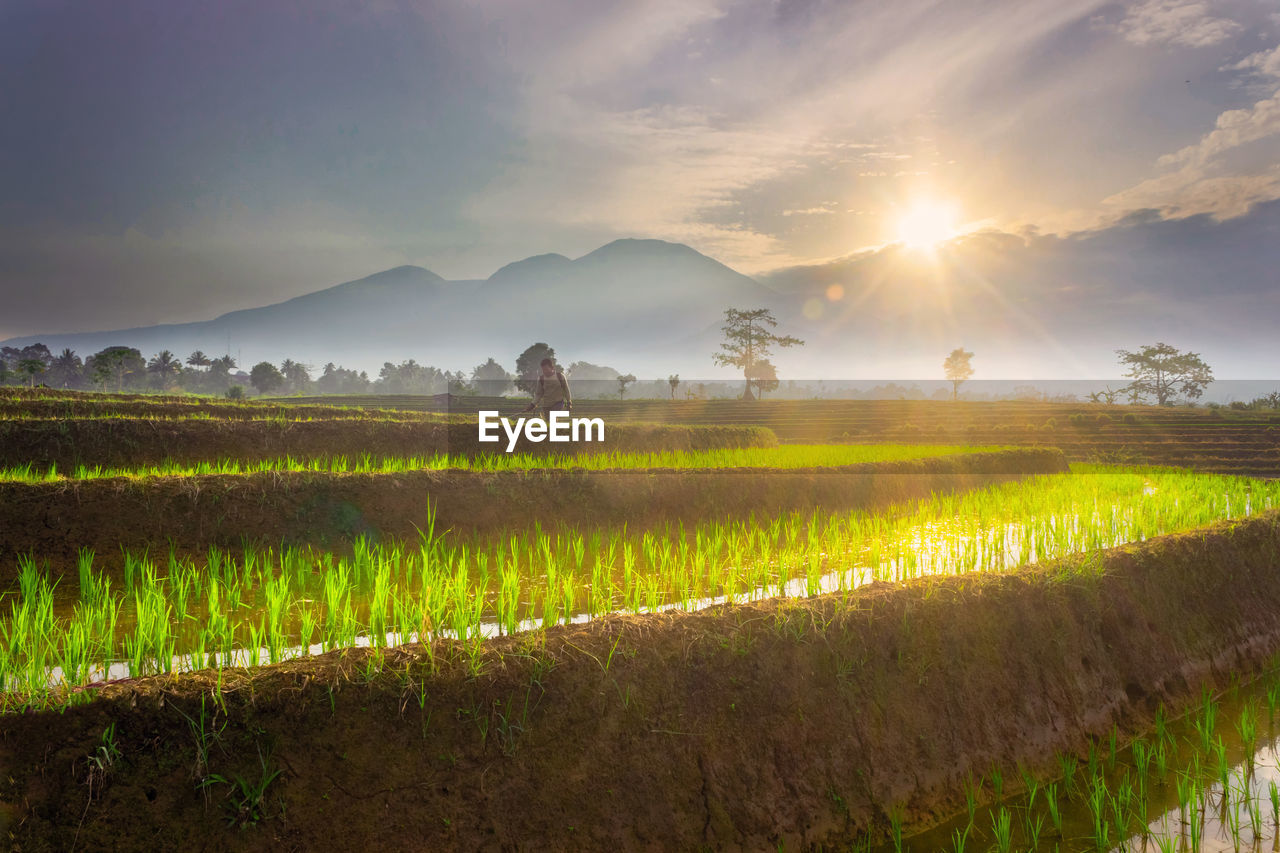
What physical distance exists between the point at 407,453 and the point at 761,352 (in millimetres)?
52311

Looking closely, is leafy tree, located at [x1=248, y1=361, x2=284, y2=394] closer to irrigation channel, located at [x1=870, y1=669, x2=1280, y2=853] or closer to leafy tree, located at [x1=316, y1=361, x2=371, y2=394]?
leafy tree, located at [x1=316, y1=361, x2=371, y2=394]

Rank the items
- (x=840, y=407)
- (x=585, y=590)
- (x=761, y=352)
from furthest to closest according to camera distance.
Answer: (x=761, y=352) → (x=840, y=407) → (x=585, y=590)

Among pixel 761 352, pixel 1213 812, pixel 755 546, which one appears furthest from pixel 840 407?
pixel 1213 812

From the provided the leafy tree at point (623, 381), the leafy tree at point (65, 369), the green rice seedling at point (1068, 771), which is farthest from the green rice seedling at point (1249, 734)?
the leafy tree at point (65, 369)

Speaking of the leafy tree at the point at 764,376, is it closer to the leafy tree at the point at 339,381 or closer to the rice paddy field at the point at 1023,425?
the rice paddy field at the point at 1023,425

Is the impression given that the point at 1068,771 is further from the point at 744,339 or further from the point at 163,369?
the point at 163,369

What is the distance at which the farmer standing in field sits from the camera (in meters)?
11.4

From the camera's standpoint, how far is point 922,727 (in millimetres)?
3342

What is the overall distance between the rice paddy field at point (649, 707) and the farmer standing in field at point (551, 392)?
243 inches

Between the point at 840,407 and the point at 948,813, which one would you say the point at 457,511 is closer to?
the point at 948,813

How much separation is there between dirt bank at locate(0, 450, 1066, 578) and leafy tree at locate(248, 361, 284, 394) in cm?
9896

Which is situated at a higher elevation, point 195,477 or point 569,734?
point 195,477

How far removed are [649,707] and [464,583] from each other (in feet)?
4.37

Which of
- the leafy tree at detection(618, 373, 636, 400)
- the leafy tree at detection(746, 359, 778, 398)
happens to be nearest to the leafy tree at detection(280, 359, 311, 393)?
the leafy tree at detection(618, 373, 636, 400)
